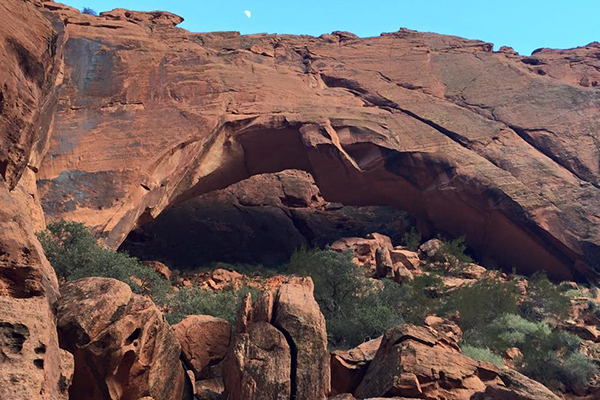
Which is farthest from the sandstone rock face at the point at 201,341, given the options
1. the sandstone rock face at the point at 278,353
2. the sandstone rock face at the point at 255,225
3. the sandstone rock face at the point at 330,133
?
the sandstone rock face at the point at 255,225

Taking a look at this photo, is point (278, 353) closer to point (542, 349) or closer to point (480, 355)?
point (480, 355)

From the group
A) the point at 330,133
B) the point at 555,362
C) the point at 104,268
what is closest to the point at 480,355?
the point at 555,362

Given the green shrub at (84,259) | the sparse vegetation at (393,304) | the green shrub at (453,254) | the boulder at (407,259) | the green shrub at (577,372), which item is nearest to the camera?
the green shrub at (577,372)

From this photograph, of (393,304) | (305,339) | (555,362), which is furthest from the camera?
(393,304)

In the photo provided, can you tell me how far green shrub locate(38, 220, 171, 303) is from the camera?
12336 millimetres

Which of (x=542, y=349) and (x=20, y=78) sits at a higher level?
(x=20, y=78)

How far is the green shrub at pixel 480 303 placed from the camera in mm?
14109

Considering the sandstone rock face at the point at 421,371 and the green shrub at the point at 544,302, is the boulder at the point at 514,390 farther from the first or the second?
the green shrub at the point at 544,302

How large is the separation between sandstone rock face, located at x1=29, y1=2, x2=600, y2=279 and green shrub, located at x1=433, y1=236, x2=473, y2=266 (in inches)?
48.3

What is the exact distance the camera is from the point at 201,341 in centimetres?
885

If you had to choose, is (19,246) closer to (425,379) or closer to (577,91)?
(425,379)

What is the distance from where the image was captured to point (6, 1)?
7.50m

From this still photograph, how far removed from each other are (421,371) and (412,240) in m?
14.7

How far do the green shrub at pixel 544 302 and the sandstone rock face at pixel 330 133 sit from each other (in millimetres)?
2239
